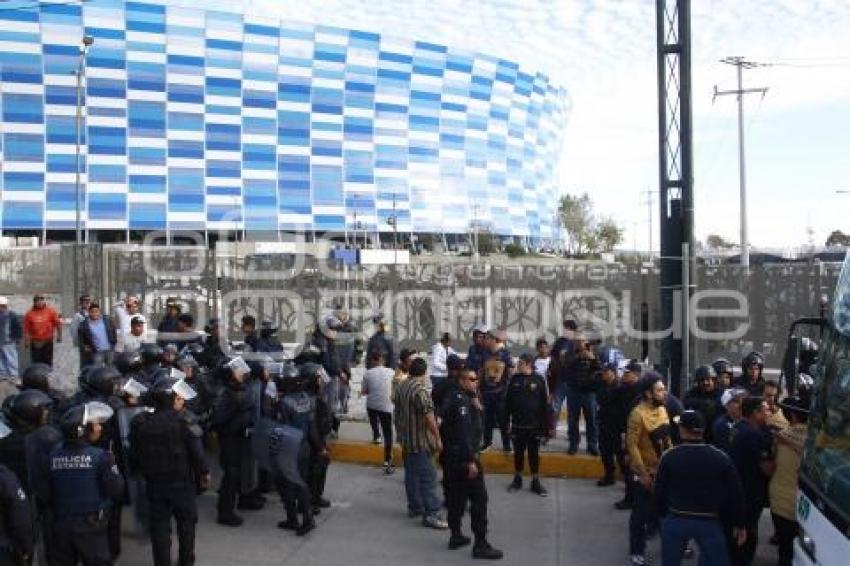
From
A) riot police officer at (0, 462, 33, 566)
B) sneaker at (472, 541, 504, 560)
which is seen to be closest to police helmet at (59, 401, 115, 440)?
riot police officer at (0, 462, 33, 566)

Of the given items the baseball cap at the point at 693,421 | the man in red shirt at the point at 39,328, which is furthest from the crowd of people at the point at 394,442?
the man in red shirt at the point at 39,328

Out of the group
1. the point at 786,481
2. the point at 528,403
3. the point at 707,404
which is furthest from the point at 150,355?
the point at 786,481

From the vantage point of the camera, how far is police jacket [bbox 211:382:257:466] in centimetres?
753

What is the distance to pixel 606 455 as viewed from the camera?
8.55 meters

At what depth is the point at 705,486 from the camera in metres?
5.16

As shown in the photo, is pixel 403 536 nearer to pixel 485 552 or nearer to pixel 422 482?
pixel 422 482

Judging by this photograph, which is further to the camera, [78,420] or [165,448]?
[165,448]

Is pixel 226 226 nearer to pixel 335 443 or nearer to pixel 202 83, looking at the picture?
pixel 202 83

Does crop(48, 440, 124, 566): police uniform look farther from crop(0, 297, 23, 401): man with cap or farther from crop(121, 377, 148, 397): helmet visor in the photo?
crop(0, 297, 23, 401): man with cap

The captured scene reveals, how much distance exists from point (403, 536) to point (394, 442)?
2.99m

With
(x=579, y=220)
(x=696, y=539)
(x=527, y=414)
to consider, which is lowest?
(x=696, y=539)

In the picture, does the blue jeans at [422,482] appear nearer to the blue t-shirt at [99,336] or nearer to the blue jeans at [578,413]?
the blue jeans at [578,413]

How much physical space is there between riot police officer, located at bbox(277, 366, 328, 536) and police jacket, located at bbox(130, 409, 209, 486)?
1.25m

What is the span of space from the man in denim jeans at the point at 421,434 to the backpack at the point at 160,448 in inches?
88.0
